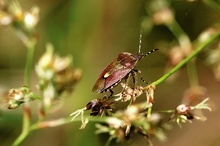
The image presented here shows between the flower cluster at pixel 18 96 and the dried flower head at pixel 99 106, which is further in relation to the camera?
the flower cluster at pixel 18 96

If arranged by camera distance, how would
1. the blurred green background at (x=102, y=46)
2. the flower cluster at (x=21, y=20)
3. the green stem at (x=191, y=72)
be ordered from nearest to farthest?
the flower cluster at (x=21, y=20) < the green stem at (x=191, y=72) < the blurred green background at (x=102, y=46)

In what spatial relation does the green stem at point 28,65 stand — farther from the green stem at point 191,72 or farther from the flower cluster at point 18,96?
the green stem at point 191,72

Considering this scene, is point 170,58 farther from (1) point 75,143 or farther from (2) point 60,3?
(2) point 60,3

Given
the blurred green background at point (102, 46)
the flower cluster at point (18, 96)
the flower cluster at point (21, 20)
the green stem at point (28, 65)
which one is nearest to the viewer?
the flower cluster at point (18, 96)

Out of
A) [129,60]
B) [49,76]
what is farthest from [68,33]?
[129,60]

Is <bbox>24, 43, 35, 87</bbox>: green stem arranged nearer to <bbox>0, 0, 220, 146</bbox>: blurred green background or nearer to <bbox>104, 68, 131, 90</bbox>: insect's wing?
<bbox>104, 68, 131, 90</bbox>: insect's wing

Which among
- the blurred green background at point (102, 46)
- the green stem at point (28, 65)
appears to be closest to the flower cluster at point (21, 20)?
the green stem at point (28, 65)

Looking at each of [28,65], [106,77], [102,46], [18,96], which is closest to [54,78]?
[28,65]
